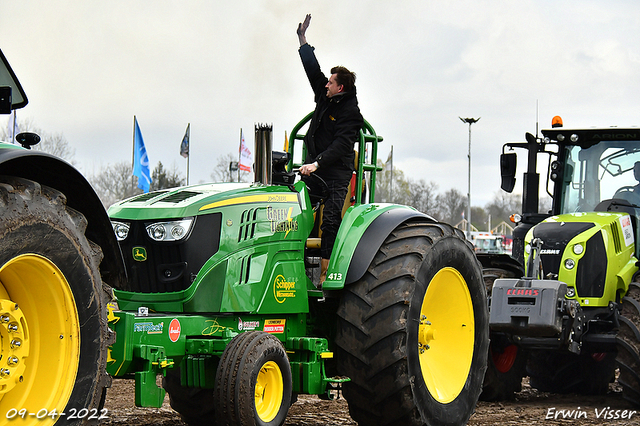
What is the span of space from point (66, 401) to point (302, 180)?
2967mm

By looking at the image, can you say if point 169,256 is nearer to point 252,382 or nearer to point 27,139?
point 252,382

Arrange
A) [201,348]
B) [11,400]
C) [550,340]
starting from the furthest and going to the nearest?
1. [550,340]
2. [201,348]
3. [11,400]

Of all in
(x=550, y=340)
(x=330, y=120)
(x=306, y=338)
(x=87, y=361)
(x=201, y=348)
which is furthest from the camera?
(x=550, y=340)

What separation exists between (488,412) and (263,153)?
141 inches

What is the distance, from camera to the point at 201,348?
15.4 ft

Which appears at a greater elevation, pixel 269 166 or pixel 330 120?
pixel 330 120

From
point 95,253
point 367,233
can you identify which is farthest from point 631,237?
point 95,253

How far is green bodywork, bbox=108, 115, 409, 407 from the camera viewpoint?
181 inches

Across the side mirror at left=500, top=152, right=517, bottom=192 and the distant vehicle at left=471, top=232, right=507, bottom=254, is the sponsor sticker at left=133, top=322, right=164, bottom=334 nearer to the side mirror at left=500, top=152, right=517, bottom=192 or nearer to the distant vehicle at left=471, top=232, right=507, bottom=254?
the side mirror at left=500, top=152, right=517, bottom=192

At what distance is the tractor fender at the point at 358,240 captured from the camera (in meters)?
5.38

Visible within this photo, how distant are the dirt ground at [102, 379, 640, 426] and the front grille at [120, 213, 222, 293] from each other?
4.69 ft

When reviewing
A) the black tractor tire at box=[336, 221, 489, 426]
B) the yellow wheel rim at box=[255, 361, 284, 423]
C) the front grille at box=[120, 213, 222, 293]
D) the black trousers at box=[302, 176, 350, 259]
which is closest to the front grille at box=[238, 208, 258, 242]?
the front grille at box=[120, 213, 222, 293]

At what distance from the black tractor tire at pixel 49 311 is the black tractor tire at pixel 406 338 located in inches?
81.8

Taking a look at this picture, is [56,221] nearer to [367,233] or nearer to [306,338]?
[306,338]
